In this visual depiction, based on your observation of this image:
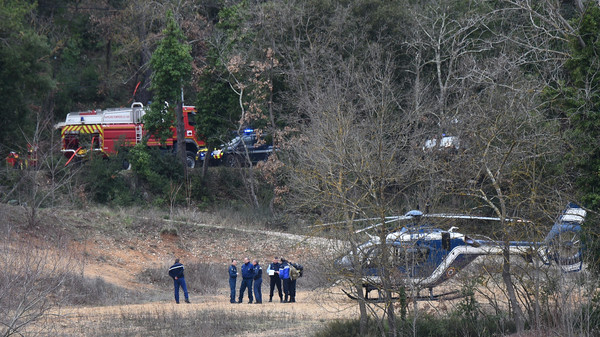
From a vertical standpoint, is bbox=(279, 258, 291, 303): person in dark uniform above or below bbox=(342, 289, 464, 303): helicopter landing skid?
above

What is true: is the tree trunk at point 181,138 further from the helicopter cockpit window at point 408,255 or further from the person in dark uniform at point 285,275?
the helicopter cockpit window at point 408,255

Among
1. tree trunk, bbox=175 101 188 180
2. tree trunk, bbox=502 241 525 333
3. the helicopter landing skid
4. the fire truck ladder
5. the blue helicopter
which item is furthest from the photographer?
tree trunk, bbox=175 101 188 180

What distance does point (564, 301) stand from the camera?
14.0 m

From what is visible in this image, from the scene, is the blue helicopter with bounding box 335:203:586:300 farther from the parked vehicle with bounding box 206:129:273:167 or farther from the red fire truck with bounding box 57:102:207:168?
the red fire truck with bounding box 57:102:207:168

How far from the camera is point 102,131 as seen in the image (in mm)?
40250

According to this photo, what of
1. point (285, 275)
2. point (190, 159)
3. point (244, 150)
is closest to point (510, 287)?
point (285, 275)

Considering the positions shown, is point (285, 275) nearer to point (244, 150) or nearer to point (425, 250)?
point (425, 250)

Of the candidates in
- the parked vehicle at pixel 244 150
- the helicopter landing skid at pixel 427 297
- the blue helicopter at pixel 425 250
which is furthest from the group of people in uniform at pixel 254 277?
the parked vehicle at pixel 244 150

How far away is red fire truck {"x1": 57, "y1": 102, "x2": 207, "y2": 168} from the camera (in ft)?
130

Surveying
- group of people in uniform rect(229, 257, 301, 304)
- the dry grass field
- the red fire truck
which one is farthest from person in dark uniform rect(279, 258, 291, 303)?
the red fire truck

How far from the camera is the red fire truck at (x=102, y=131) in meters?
39.8

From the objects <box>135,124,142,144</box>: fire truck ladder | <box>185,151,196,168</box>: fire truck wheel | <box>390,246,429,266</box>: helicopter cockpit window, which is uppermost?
<box>135,124,142,144</box>: fire truck ladder

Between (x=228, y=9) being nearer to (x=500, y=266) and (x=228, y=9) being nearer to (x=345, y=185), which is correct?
→ (x=345, y=185)

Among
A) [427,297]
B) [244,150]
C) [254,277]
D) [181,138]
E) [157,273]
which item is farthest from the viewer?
[244,150]
